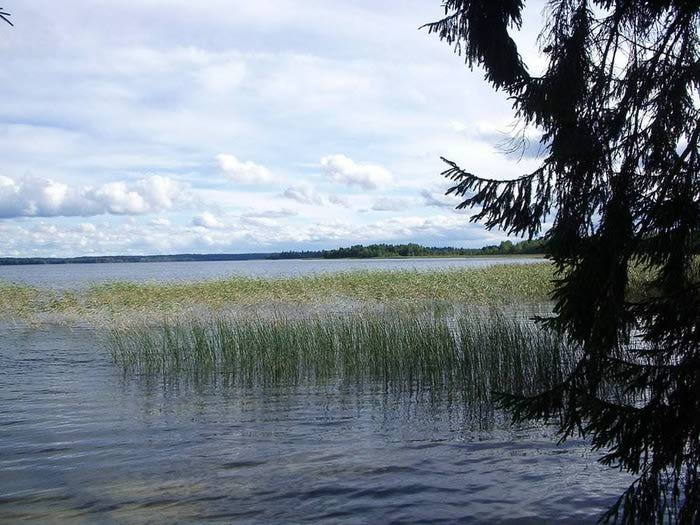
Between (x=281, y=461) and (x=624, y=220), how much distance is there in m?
4.70

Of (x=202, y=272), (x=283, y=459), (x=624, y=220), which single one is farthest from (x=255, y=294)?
(x=202, y=272)

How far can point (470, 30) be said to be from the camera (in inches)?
301

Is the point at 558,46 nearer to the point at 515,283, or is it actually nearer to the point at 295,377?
the point at 295,377

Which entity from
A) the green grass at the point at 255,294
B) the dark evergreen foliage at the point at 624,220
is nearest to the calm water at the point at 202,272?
the green grass at the point at 255,294

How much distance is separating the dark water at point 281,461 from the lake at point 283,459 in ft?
0.07

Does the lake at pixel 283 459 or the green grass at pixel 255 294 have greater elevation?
the green grass at pixel 255 294

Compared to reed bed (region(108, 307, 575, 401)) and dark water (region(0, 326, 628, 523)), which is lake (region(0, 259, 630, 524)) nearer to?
dark water (region(0, 326, 628, 523))

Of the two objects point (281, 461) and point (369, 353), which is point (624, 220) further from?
point (369, 353)

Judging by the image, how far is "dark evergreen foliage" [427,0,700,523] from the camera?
4145 millimetres

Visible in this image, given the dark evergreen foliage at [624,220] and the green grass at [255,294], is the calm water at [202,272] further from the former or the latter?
the dark evergreen foliage at [624,220]

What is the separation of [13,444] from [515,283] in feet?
55.9

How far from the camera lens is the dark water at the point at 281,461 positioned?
20.6 ft

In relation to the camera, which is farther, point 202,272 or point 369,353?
point 202,272

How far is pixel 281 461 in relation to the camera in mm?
7590
